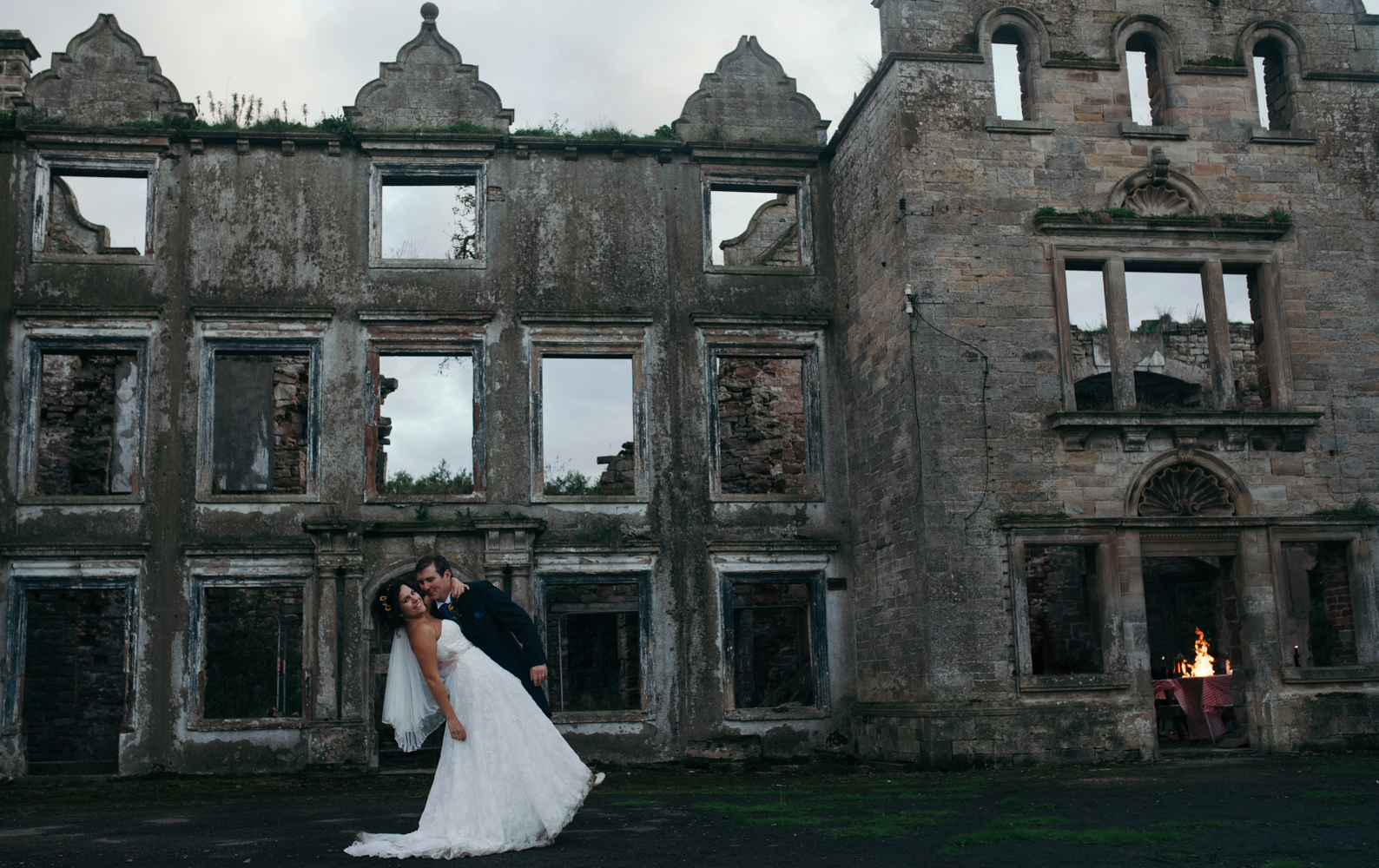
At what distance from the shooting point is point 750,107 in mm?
17828

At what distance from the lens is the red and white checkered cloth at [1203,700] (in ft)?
53.0

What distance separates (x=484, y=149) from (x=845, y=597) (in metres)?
8.11

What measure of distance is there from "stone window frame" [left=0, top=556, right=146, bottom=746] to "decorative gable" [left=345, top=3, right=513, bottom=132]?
686cm

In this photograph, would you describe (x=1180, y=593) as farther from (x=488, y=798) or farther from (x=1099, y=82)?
(x=488, y=798)

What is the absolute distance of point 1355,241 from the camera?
1573 cm

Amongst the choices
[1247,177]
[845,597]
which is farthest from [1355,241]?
[845,597]

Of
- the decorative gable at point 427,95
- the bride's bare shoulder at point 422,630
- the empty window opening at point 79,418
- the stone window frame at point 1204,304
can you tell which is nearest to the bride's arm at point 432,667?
the bride's bare shoulder at point 422,630

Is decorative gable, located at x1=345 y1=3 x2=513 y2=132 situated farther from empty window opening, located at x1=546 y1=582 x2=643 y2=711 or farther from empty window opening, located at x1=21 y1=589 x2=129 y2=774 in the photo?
empty window opening, located at x1=21 y1=589 x2=129 y2=774

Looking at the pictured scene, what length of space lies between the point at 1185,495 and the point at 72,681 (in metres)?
16.5

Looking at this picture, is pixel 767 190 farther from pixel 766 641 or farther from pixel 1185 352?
pixel 1185 352

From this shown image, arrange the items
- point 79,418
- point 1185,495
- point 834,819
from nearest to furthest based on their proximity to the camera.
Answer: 1. point 834,819
2. point 1185,495
3. point 79,418

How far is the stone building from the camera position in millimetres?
14469

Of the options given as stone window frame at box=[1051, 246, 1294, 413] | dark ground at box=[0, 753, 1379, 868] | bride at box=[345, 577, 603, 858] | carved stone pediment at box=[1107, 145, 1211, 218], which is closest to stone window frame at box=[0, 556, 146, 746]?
dark ground at box=[0, 753, 1379, 868]

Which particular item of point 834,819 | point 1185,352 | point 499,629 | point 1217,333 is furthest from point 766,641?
point 499,629
